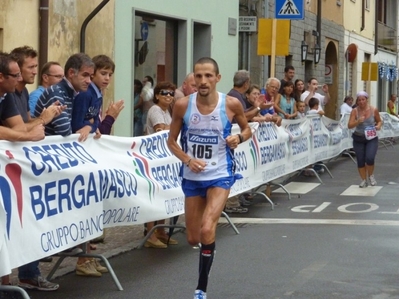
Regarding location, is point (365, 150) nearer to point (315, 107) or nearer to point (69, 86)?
point (315, 107)

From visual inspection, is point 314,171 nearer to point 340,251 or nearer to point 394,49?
point 340,251

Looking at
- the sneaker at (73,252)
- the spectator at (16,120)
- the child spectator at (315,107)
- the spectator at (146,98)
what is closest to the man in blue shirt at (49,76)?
the spectator at (16,120)

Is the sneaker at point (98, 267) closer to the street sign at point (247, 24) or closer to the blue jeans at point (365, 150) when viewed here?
the blue jeans at point (365, 150)

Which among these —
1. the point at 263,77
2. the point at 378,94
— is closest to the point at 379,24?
the point at 378,94

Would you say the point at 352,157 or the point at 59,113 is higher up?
the point at 59,113

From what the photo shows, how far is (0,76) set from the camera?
7469 mm

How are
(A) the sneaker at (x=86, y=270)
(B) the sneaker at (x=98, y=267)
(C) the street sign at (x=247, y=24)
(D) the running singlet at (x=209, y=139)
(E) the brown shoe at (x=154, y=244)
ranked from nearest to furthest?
1. (D) the running singlet at (x=209, y=139)
2. (A) the sneaker at (x=86, y=270)
3. (B) the sneaker at (x=98, y=267)
4. (E) the brown shoe at (x=154, y=244)
5. (C) the street sign at (x=247, y=24)

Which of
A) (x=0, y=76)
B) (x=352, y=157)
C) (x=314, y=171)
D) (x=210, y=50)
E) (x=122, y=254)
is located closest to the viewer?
(x=0, y=76)

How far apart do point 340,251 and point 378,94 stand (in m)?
38.7

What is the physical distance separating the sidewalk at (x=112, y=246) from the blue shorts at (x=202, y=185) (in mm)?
1604

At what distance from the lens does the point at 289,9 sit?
18703 mm

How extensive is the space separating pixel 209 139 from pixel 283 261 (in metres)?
2.18

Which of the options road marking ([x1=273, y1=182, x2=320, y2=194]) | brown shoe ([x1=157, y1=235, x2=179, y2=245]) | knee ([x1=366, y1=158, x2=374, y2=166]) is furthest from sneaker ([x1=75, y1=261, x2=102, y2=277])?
knee ([x1=366, y1=158, x2=374, y2=166])

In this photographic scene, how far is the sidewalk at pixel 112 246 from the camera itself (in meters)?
9.29
